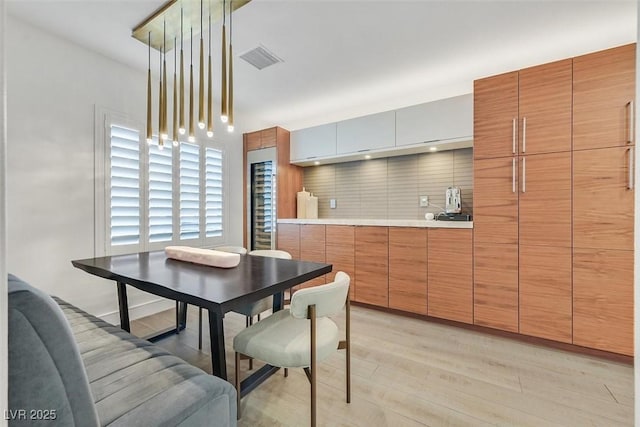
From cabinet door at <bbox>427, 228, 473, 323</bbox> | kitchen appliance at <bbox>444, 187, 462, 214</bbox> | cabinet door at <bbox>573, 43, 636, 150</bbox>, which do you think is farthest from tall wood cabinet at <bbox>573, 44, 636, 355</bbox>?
kitchen appliance at <bbox>444, 187, 462, 214</bbox>

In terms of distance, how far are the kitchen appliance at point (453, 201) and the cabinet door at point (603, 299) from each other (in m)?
1.03

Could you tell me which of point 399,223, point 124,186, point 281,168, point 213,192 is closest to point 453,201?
point 399,223

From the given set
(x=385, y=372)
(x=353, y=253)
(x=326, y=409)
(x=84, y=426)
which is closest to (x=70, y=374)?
(x=84, y=426)

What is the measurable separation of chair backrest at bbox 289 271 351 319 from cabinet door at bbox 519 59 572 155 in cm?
214

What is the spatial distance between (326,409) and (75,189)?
274cm

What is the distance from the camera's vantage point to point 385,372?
6.32ft

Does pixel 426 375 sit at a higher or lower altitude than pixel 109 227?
lower

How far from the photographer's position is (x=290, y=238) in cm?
374

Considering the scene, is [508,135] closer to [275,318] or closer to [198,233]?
[275,318]

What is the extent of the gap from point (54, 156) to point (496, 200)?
12.6 feet

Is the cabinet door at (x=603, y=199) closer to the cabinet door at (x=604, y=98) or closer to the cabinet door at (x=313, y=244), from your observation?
the cabinet door at (x=604, y=98)

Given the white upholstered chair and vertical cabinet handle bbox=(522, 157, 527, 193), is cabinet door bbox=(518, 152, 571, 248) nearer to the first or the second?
vertical cabinet handle bbox=(522, 157, 527, 193)

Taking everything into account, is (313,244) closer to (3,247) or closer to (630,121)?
(630,121)

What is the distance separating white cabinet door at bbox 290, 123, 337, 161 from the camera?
3.64 meters
